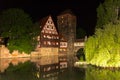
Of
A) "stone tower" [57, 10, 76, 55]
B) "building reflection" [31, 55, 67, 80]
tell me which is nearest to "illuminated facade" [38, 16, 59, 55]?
"stone tower" [57, 10, 76, 55]

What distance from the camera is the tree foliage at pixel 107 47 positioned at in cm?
3741

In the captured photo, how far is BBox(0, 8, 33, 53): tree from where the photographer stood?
66.3 metres

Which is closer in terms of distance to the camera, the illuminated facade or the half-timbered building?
the illuminated facade

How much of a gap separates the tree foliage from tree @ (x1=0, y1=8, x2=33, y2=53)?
29000 millimetres

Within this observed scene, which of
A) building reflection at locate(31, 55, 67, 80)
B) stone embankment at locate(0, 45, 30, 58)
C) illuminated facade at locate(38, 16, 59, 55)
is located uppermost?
illuminated facade at locate(38, 16, 59, 55)

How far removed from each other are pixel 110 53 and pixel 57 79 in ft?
37.2

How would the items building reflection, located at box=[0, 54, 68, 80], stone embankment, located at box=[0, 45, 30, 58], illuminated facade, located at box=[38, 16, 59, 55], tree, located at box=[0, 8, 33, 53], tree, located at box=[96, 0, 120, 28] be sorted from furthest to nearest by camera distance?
illuminated facade, located at box=[38, 16, 59, 55] < tree, located at box=[0, 8, 33, 53] < stone embankment, located at box=[0, 45, 30, 58] < tree, located at box=[96, 0, 120, 28] < building reflection, located at box=[0, 54, 68, 80]

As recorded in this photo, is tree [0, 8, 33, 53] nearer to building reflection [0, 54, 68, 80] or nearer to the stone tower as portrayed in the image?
building reflection [0, 54, 68, 80]

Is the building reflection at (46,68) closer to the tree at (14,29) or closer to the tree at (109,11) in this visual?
the tree at (109,11)

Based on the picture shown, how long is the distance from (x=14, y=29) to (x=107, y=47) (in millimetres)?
32679

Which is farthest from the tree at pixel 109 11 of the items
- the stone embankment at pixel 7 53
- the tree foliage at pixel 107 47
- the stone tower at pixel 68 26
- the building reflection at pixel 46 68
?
the stone tower at pixel 68 26

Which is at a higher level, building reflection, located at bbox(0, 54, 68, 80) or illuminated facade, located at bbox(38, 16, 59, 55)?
illuminated facade, located at bbox(38, 16, 59, 55)

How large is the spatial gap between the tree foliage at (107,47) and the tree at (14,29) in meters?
29.0

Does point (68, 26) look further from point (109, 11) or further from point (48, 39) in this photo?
point (109, 11)
